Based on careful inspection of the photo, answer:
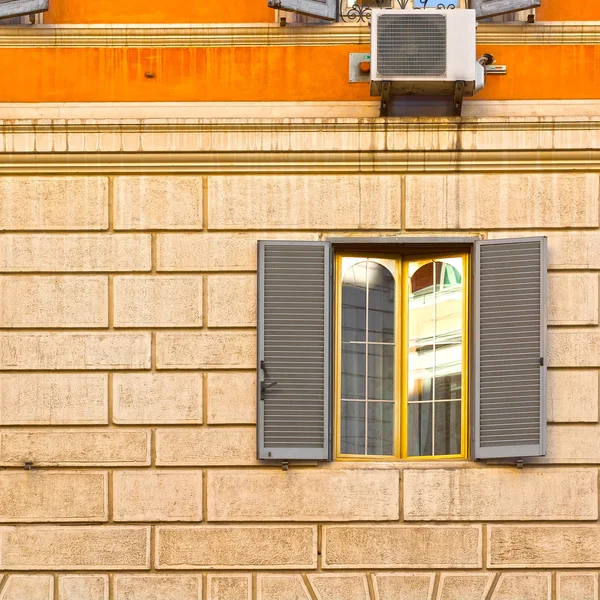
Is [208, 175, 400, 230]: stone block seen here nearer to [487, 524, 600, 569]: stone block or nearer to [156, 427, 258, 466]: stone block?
[156, 427, 258, 466]: stone block

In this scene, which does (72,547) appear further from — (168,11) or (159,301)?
(168,11)

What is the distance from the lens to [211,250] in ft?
41.6

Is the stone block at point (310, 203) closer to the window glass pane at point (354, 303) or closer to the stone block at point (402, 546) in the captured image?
the window glass pane at point (354, 303)

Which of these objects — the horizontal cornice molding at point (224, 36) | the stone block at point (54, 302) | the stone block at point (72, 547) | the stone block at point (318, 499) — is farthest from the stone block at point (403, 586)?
the horizontal cornice molding at point (224, 36)

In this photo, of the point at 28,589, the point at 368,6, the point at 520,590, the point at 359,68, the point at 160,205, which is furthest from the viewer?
the point at 368,6

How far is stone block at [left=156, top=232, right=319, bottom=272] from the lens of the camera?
12680mm

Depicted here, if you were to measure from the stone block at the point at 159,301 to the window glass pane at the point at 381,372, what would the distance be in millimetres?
1545

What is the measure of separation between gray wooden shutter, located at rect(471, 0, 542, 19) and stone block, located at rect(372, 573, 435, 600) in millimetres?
4832

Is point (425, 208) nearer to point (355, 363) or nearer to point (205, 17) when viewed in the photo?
point (355, 363)

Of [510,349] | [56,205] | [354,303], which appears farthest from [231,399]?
[510,349]

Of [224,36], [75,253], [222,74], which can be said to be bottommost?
[75,253]

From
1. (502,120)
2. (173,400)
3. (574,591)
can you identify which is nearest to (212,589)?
(173,400)

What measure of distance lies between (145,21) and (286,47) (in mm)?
1255

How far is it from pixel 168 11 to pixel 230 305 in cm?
264
